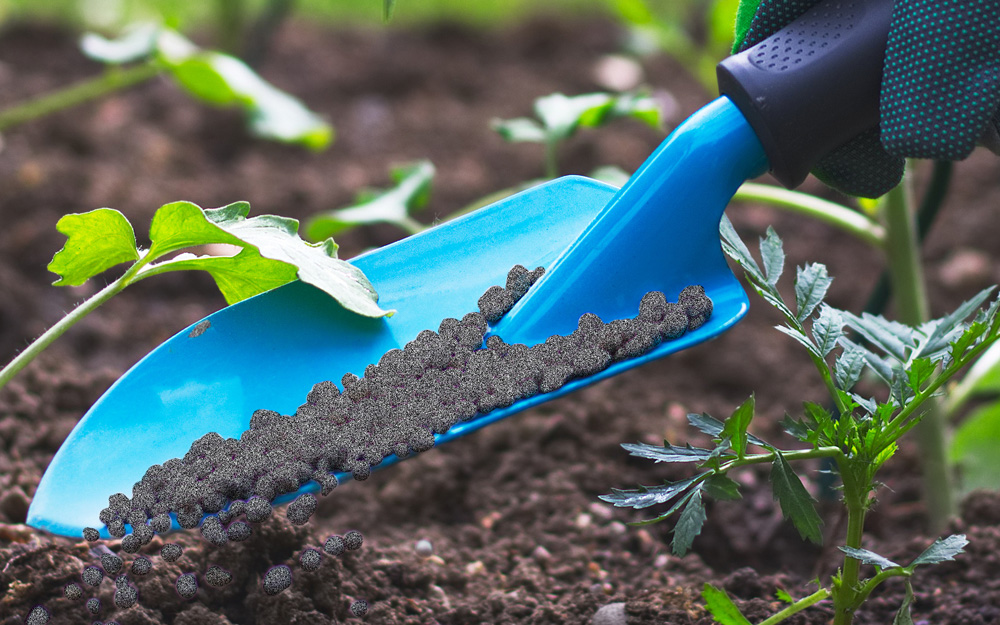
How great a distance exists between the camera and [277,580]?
836 mm

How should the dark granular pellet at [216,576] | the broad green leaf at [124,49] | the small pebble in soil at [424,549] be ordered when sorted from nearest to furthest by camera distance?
the dark granular pellet at [216,576] → the small pebble in soil at [424,549] → the broad green leaf at [124,49]

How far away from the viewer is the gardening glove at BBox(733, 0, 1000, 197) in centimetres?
79

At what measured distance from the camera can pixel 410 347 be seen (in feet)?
2.96

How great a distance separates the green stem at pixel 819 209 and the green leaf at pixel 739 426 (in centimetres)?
41

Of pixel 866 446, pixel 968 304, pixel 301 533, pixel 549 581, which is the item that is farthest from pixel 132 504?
pixel 968 304

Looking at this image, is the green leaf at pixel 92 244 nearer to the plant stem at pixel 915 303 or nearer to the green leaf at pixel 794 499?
the green leaf at pixel 794 499

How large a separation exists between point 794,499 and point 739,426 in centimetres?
8

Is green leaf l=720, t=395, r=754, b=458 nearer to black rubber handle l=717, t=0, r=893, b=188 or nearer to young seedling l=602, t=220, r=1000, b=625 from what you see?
young seedling l=602, t=220, r=1000, b=625

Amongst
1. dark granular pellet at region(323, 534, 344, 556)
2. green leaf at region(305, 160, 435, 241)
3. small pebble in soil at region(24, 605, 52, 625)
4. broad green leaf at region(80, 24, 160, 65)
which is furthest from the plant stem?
broad green leaf at region(80, 24, 160, 65)

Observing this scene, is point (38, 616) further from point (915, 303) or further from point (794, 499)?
point (915, 303)

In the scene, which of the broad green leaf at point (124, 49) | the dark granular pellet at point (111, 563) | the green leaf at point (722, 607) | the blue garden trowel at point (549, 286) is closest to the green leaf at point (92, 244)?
the blue garden trowel at point (549, 286)

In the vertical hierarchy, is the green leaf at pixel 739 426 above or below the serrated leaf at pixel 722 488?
above

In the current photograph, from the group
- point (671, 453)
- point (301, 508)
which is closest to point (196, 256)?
point (301, 508)

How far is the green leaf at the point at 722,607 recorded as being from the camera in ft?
2.46
